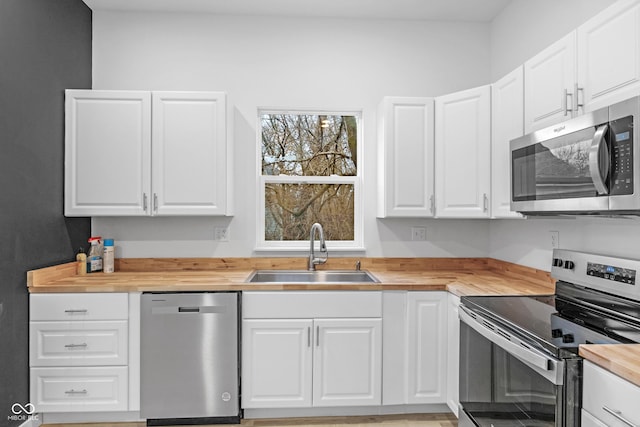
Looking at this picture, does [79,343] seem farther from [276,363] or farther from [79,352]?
[276,363]

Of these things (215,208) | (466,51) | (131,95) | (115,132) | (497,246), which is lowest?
(497,246)

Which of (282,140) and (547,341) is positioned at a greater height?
(282,140)

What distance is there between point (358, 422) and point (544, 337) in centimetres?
150

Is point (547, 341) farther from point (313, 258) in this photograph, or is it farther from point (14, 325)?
point (14, 325)

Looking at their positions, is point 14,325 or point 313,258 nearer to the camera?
point 14,325

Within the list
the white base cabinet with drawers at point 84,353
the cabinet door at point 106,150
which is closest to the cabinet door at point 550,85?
the cabinet door at point 106,150

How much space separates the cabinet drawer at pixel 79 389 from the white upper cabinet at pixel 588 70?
2.66 metres

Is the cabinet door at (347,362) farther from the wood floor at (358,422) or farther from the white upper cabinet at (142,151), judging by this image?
the white upper cabinet at (142,151)

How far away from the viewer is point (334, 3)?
3086 millimetres

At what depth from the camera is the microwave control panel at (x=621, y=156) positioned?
1523 mm

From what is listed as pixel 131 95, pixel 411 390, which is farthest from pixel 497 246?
pixel 131 95

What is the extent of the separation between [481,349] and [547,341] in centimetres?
56

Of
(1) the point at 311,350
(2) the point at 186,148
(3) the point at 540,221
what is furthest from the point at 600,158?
(2) the point at 186,148

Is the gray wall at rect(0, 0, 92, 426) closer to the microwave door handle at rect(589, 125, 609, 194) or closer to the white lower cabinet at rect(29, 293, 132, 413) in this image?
the white lower cabinet at rect(29, 293, 132, 413)
